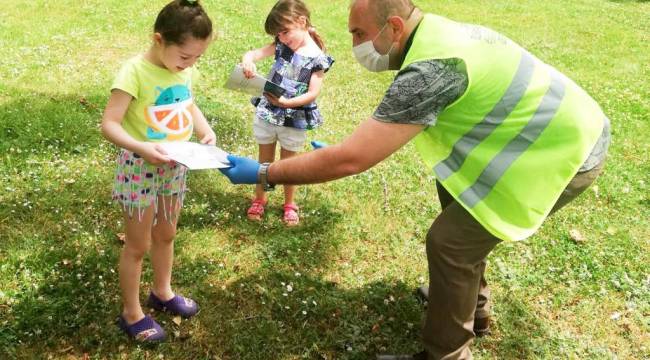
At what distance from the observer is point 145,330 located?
339cm

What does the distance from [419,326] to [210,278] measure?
1575mm

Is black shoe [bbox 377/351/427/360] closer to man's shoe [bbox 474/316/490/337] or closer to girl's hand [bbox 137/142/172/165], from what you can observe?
man's shoe [bbox 474/316/490/337]

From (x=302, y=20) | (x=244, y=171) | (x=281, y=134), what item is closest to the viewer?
(x=244, y=171)

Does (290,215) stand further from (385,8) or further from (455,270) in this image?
(385,8)

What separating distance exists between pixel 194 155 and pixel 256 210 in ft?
6.77

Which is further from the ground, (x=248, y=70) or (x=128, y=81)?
(x=128, y=81)

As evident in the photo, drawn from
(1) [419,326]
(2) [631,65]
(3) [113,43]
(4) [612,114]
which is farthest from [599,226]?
(3) [113,43]

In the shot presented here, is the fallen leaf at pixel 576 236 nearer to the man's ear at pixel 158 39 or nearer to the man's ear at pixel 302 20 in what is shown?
the man's ear at pixel 302 20

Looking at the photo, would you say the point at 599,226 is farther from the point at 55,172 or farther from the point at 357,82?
the point at 55,172

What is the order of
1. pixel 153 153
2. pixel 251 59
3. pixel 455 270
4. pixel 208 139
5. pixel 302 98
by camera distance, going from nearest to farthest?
pixel 153 153
pixel 455 270
pixel 208 139
pixel 302 98
pixel 251 59

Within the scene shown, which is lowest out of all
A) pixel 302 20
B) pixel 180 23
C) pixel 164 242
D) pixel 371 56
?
pixel 164 242

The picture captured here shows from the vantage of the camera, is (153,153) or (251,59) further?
(251,59)

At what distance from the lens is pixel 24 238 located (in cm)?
414

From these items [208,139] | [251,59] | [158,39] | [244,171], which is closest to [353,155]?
[244,171]
